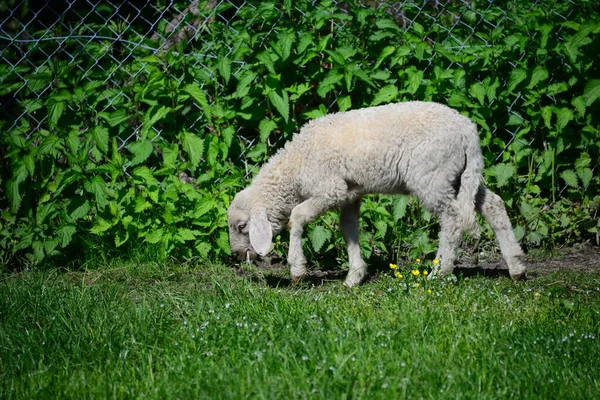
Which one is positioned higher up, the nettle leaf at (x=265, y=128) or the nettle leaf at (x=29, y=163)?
the nettle leaf at (x=265, y=128)

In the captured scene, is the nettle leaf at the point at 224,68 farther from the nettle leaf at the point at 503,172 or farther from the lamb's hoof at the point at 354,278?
the nettle leaf at the point at 503,172

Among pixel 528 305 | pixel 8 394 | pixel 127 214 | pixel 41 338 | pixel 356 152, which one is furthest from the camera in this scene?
pixel 127 214

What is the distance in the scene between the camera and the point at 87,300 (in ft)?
14.3

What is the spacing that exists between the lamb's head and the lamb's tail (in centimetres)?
126

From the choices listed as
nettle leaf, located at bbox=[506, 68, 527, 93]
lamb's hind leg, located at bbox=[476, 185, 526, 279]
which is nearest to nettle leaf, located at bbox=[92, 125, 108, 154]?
lamb's hind leg, located at bbox=[476, 185, 526, 279]

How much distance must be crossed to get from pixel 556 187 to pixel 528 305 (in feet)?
6.74

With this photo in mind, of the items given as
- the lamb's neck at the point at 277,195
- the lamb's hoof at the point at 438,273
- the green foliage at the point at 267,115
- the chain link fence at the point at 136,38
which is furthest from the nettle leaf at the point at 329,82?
the lamb's hoof at the point at 438,273

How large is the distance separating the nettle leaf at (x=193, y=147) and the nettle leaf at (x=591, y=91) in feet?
9.31

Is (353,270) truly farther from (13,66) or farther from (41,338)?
(13,66)

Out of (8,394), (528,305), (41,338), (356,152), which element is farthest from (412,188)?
(8,394)

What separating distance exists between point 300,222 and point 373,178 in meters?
0.57

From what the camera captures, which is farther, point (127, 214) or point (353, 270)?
point (127, 214)

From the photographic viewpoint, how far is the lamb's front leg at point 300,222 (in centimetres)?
512

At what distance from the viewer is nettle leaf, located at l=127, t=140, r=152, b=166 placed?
5.68m
